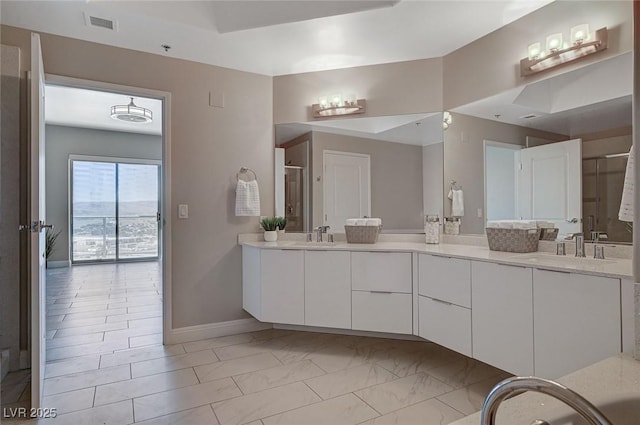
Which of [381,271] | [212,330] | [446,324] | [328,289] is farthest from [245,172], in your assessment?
[446,324]

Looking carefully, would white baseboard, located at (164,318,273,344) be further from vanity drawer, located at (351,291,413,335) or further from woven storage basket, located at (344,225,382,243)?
woven storage basket, located at (344,225,382,243)

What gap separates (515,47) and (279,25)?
65.5 inches

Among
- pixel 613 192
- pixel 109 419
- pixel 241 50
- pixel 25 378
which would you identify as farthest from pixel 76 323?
pixel 613 192

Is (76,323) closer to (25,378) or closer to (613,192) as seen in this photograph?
(25,378)

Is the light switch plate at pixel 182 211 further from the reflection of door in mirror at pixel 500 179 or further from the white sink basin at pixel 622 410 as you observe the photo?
the white sink basin at pixel 622 410

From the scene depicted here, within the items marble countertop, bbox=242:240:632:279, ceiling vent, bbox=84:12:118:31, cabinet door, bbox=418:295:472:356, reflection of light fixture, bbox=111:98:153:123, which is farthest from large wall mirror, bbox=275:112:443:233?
reflection of light fixture, bbox=111:98:153:123

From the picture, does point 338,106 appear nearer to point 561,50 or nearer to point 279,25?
point 279,25

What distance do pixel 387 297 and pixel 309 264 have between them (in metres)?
0.65

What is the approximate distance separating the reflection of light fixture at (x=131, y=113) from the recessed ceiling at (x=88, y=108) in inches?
6.6

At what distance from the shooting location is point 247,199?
3.18 meters

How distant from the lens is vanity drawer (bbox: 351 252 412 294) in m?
2.59

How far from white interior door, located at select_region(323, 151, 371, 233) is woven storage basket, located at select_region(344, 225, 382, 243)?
17 centimetres

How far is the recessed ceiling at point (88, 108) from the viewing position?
16.0 ft

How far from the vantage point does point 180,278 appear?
303 cm
